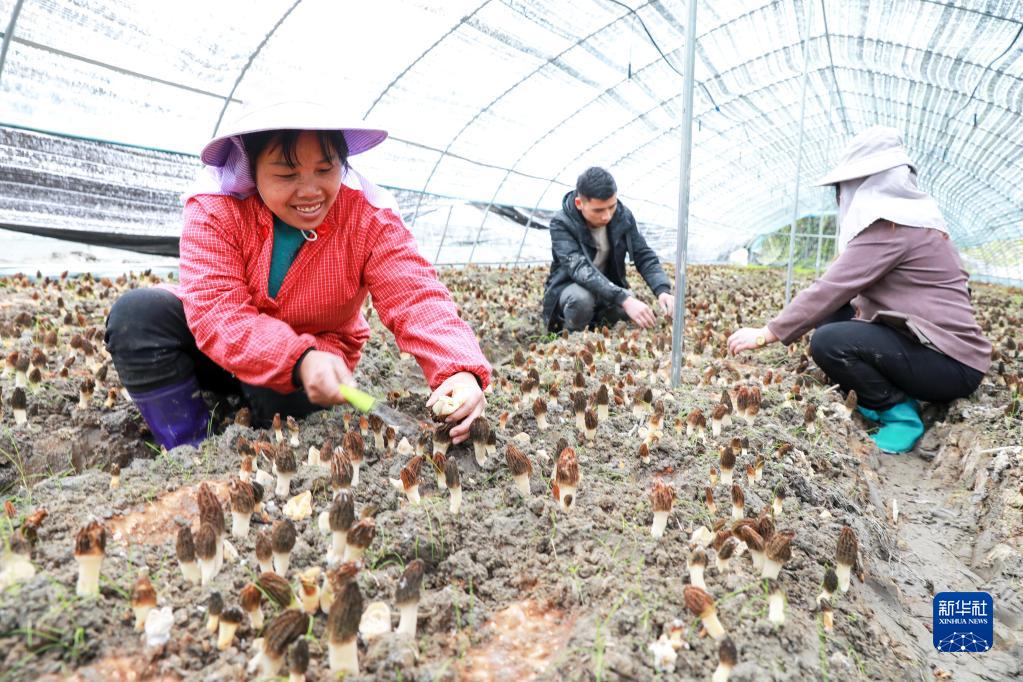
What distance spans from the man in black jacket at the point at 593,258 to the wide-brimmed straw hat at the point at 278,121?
398cm

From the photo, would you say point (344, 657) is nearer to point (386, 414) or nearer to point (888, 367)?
point (386, 414)

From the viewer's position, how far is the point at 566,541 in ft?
7.70

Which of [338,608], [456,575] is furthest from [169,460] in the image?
[338,608]

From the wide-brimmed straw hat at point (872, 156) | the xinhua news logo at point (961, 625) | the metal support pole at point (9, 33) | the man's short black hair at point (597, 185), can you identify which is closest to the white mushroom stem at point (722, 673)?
the xinhua news logo at point (961, 625)

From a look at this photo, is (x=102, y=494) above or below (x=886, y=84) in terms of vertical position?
below

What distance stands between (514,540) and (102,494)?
1.64m

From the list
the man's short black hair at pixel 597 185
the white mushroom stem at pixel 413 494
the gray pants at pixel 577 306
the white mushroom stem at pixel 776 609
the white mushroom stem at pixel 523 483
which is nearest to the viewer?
the white mushroom stem at pixel 776 609

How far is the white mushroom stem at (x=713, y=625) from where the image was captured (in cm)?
188

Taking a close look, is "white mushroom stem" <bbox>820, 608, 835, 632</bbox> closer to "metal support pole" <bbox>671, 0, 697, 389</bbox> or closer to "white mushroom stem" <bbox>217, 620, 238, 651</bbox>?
"white mushroom stem" <bbox>217, 620, 238, 651</bbox>

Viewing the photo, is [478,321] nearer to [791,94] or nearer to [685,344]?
[685,344]

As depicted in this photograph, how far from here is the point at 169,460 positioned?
2963 millimetres

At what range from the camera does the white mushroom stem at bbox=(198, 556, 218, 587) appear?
1.99m

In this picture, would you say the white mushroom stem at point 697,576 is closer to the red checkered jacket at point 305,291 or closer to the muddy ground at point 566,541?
the muddy ground at point 566,541

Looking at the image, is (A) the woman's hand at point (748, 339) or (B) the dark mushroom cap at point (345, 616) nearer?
(B) the dark mushroom cap at point (345, 616)
